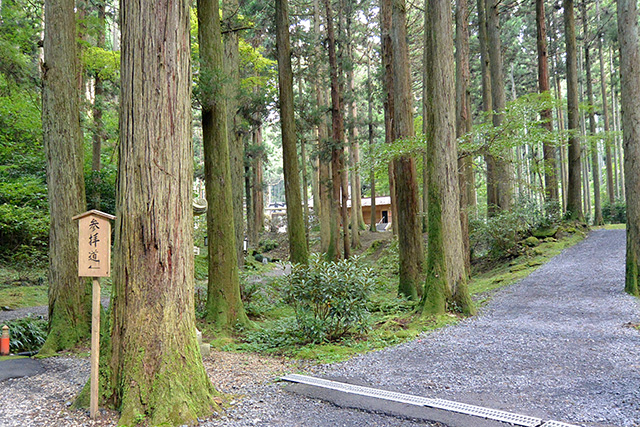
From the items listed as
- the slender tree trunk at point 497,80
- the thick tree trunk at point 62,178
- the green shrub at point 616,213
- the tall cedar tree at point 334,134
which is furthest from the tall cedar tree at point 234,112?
the green shrub at point 616,213

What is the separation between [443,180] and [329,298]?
10.7 feet

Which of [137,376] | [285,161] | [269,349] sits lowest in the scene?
[269,349]

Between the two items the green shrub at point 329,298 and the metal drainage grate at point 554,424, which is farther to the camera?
the green shrub at point 329,298

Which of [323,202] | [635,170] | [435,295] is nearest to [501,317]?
[435,295]

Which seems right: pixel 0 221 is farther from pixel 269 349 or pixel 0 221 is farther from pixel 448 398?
pixel 448 398

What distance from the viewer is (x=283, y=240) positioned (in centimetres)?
2809

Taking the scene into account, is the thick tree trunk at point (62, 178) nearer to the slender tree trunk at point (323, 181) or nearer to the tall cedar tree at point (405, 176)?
the tall cedar tree at point (405, 176)

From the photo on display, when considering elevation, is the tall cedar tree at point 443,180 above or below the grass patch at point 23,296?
above

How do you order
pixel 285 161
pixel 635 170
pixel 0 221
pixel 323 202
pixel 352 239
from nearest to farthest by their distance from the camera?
1. pixel 635 170
2. pixel 285 161
3. pixel 0 221
4. pixel 323 202
5. pixel 352 239

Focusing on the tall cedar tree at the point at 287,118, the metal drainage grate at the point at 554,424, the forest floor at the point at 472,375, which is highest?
the tall cedar tree at the point at 287,118

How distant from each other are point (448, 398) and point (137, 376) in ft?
9.25

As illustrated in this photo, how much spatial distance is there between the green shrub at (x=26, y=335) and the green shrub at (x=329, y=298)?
4087 mm

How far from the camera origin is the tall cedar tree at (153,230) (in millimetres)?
3969

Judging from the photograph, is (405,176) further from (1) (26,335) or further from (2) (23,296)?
(2) (23,296)
